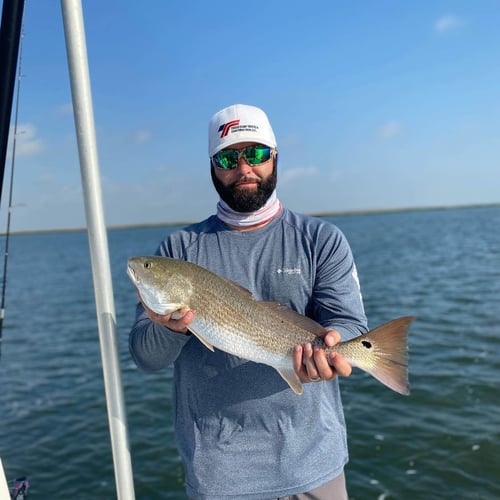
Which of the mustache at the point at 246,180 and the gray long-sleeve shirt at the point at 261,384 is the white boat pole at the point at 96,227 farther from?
the mustache at the point at 246,180

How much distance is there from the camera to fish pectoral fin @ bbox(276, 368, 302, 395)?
9.93ft

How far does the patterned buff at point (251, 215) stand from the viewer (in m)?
3.42

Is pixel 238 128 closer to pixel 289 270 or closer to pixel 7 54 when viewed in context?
pixel 289 270

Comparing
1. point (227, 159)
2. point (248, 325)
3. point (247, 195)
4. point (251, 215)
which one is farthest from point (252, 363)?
point (227, 159)

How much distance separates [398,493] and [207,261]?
588 cm

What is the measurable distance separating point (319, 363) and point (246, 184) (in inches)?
52.9

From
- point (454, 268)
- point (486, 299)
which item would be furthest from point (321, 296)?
point (454, 268)

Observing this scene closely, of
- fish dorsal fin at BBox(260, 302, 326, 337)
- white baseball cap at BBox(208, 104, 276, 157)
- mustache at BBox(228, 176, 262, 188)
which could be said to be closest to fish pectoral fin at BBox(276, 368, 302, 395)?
fish dorsal fin at BBox(260, 302, 326, 337)

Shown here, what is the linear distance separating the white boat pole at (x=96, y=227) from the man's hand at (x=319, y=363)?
45.6 inches

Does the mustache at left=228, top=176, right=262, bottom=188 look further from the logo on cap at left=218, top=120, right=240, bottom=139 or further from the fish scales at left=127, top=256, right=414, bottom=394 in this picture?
the fish scales at left=127, top=256, right=414, bottom=394

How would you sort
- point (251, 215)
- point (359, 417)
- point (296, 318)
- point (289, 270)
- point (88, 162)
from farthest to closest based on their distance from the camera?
point (359, 417) → point (251, 215) → point (289, 270) → point (296, 318) → point (88, 162)

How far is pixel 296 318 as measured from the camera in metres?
3.16

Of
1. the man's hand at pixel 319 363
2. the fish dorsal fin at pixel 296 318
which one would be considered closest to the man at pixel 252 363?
the man's hand at pixel 319 363

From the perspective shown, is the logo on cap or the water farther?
the water
